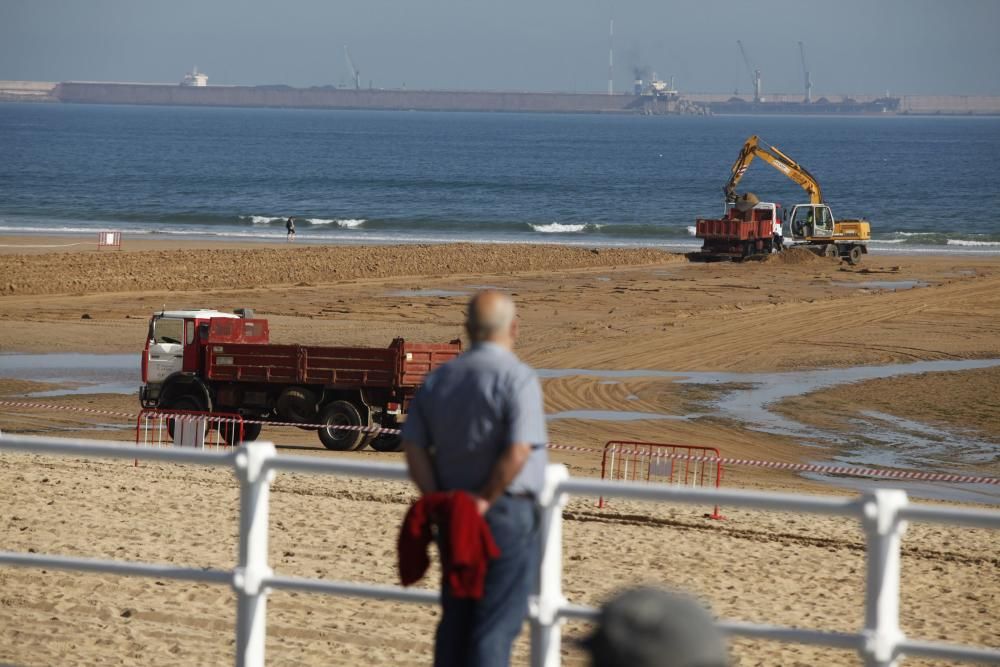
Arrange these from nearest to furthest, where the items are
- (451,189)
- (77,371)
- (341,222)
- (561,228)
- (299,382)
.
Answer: (299,382) < (77,371) < (561,228) < (341,222) < (451,189)

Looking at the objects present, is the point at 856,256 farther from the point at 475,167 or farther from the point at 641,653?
the point at 475,167

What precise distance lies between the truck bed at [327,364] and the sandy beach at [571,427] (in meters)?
1.10

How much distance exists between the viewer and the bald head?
486 cm

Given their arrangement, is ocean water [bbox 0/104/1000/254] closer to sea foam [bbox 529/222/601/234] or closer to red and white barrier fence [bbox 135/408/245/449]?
sea foam [bbox 529/222/601/234]

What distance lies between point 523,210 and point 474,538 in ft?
241

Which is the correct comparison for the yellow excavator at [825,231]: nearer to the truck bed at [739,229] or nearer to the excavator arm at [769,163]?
the excavator arm at [769,163]

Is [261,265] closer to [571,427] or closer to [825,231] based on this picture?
[825,231]

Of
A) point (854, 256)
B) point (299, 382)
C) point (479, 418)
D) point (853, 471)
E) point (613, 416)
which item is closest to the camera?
point (479, 418)

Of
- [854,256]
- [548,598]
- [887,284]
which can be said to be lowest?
[548,598]

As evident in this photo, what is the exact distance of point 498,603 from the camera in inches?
193

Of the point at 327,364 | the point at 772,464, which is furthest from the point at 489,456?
the point at 327,364

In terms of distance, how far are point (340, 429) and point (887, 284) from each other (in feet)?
80.4

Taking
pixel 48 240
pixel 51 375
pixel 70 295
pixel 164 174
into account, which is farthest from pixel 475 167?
pixel 51 375

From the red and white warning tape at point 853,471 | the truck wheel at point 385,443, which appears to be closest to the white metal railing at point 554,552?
the red and white warning tape at point 853,471
